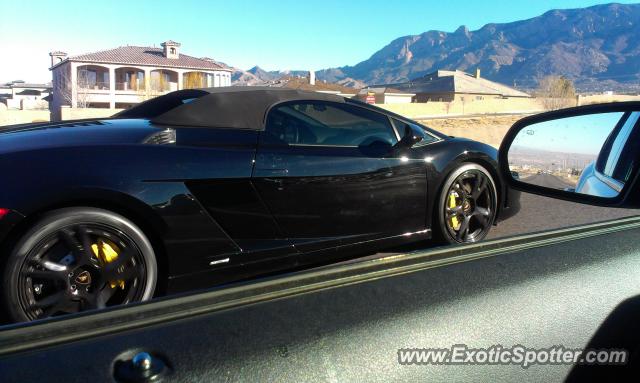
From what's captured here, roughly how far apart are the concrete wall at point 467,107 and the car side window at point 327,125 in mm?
46864

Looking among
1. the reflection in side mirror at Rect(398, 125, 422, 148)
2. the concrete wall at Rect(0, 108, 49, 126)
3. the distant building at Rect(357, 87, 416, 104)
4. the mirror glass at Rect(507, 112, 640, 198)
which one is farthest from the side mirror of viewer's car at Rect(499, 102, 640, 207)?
the distant building at Rect(357, 87, 416, 104)

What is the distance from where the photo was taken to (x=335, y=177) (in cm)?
343

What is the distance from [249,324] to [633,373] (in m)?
0.98

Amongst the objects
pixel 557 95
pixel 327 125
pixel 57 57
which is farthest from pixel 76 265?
pixel 57 57

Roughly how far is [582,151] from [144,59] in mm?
64257

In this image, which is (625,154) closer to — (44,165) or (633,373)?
(633,373)

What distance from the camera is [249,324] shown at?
1.10 meters

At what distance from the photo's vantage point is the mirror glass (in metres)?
2.15

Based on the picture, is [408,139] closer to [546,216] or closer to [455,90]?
[546,216]

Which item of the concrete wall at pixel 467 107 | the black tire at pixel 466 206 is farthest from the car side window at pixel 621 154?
the concrete wall at pixel 467 107

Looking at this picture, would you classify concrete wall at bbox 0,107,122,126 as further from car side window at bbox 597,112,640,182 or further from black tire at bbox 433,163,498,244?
car side window at bbox 597,112,640,182

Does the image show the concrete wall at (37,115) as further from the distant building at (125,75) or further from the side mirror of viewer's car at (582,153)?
the side mirror of viewer's car at (582,153)

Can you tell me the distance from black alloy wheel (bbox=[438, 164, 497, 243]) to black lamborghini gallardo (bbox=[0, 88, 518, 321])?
18 millimetres

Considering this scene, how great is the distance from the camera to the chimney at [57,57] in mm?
61750
